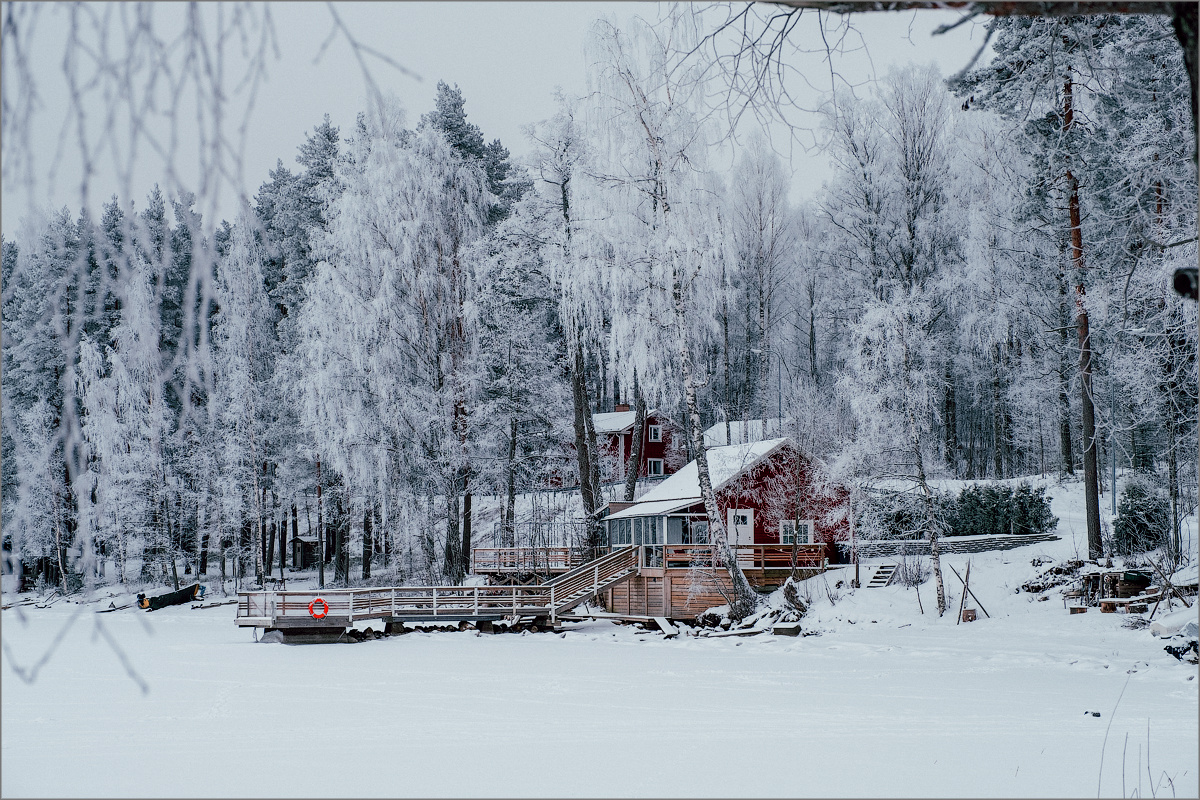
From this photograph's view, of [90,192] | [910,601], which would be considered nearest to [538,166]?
[910,601]

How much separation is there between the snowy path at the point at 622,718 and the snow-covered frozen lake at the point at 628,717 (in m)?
0.03

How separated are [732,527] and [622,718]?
15.9 metres

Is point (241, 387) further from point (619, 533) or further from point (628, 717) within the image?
point (628, 717)

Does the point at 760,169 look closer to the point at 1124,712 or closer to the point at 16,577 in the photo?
the point at 1124,712

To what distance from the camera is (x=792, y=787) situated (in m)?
4.06

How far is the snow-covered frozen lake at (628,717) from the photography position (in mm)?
4121

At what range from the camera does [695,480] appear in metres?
22.8

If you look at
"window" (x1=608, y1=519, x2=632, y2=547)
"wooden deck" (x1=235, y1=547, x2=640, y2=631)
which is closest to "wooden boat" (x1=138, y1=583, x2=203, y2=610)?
"wooden deck" (x1=235, y1=547, x2=640, y2=631)

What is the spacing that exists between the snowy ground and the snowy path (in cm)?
3

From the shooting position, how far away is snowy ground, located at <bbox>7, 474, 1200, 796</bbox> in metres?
4.10

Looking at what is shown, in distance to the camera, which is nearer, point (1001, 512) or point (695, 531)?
point (695, 531)

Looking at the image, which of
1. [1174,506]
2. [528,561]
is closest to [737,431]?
[528,561]

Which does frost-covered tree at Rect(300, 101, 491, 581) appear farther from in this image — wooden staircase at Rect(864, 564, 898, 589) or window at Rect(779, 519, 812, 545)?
wooden staircase at Rect(864, 564, 898, 589)

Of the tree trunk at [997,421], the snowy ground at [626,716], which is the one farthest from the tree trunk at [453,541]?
the tree trunk at [997,421]
